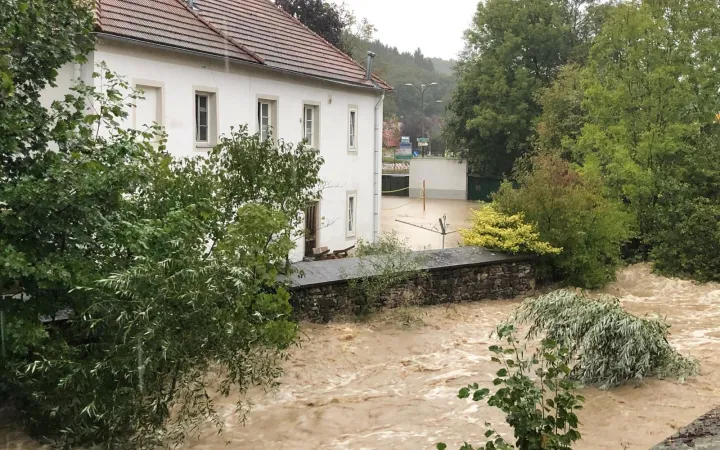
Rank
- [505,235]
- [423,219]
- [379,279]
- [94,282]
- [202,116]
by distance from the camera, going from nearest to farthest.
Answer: [94,282], [379,279], [505,235], [202,116], [423,219]

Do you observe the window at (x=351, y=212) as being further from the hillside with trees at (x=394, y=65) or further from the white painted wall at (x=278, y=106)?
the hillside with trees at (x=394, y=65)

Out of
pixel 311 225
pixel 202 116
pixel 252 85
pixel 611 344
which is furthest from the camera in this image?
pixel 311 225

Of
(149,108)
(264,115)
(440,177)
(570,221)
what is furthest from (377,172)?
(440,177)

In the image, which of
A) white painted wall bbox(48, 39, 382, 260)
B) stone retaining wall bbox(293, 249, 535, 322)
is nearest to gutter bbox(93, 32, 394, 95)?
white painted wall bbox(48, 39, 382, 260)

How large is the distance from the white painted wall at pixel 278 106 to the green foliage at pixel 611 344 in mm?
8270

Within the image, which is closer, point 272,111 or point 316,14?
point 272,111

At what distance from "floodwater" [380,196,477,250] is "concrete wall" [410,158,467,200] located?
148 centimetres

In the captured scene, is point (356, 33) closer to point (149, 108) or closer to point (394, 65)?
point (149, 108)

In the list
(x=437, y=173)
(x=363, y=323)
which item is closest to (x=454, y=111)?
(x=437, y=173)

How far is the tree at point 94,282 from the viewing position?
5.95m

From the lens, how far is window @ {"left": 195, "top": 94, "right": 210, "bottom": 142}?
1641 centimetres

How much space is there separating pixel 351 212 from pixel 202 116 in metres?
6.86

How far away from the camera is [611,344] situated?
8.08 meters

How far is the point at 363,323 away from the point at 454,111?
35.5 meters
